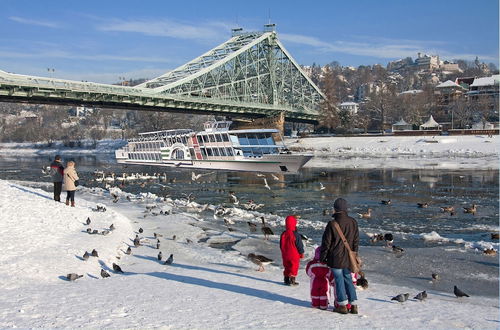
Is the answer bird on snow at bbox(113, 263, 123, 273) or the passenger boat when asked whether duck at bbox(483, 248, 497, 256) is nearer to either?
bird on snow at bbox(113, 263, 123, 273)

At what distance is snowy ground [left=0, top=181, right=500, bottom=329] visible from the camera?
22.2 ft

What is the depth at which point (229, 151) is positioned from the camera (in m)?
45.5

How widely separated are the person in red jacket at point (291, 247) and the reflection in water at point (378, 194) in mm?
5898

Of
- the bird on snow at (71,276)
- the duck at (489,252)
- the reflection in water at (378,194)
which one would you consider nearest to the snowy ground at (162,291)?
the bird on snow at (71,276)

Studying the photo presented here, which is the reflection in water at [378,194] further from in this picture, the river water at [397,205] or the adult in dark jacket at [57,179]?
the adult in dark jacket at [57,179]

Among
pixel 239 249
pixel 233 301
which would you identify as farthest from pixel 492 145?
pixel 233 301

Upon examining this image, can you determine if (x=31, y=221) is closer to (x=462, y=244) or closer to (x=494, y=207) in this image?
(x=462, y=244)

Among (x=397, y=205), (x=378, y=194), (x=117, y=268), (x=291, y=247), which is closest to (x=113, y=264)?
(x=117, y=268)

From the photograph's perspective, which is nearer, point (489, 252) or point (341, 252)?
point (341, 252)

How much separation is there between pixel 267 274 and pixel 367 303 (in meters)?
2.79

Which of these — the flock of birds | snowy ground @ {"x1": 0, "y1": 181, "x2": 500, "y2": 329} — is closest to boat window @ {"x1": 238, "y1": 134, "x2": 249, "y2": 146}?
snowy ground @ {"x1": 0, "y1": 181, "x2": 500, "y2": 329}

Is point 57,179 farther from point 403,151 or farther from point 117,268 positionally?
point 403,151

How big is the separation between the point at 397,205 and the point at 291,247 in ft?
Answer: 46.9

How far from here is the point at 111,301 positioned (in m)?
7.59
